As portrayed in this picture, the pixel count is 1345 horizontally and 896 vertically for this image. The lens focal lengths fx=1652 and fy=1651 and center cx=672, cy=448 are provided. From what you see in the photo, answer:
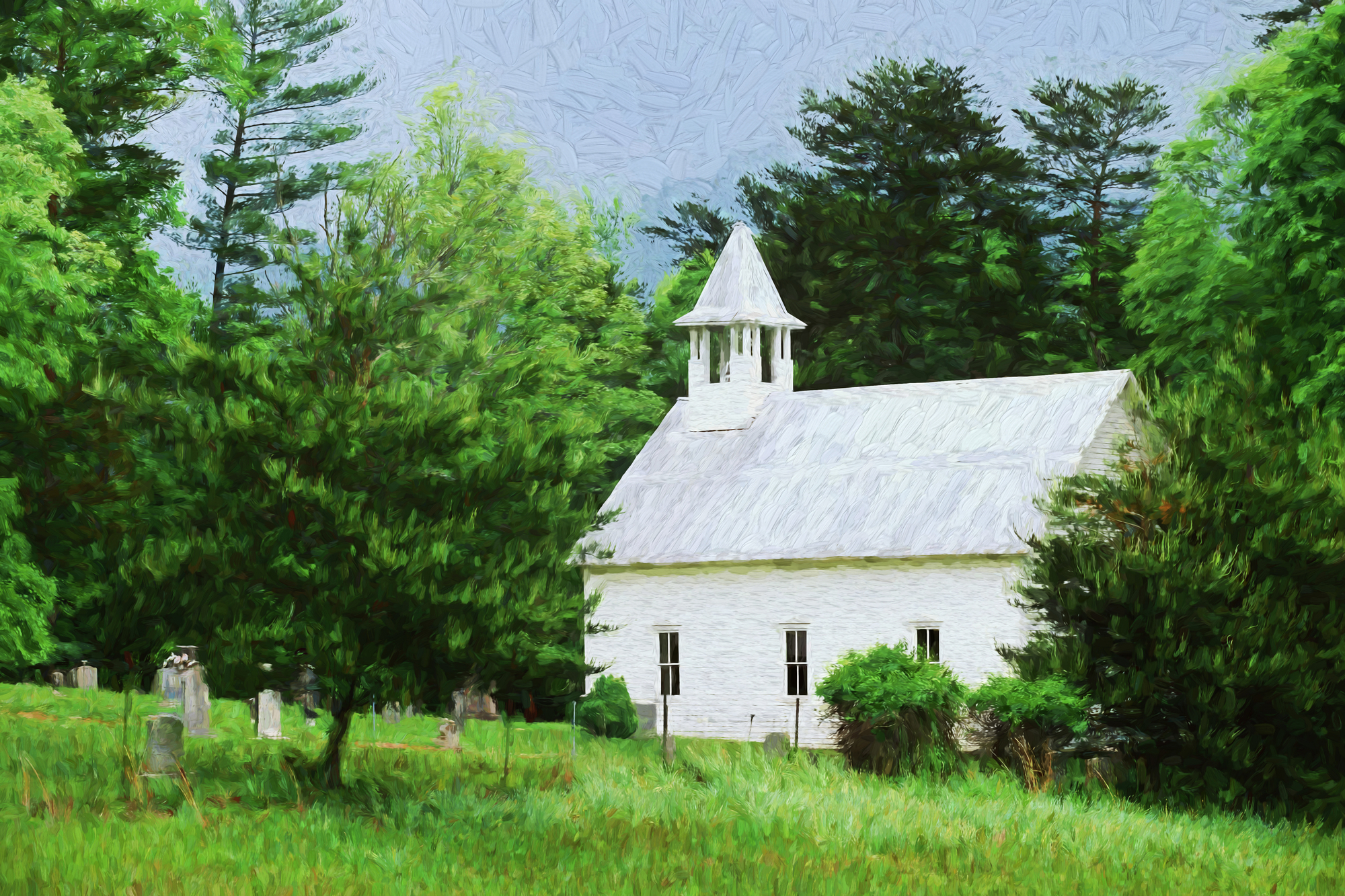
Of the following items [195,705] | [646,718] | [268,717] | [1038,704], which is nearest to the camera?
[1038,704]

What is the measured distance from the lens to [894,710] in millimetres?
25188

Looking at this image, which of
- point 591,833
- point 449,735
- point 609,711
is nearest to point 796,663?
point 609,711

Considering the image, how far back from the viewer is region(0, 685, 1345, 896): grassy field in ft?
45.0

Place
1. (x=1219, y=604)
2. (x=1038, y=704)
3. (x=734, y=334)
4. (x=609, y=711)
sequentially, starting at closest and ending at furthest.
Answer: (x=1219, y=604) < (x=1038, y=704) < (x=609, y=711) < (x=734, y=334)

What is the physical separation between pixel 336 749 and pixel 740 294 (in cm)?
2268

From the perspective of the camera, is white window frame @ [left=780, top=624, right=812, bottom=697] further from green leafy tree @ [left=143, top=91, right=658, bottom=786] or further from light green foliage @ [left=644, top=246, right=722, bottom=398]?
light green foliage @ [left=644, top=246, right=722, bottom=398]

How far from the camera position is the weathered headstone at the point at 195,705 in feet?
86.0

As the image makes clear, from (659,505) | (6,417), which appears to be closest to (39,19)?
(6,417)

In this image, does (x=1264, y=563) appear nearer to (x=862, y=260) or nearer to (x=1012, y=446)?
(x=1012, y=446)

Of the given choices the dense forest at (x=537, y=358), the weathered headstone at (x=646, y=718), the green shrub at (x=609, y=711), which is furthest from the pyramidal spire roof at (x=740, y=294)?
the weathered headstone at (x=646, y=718)

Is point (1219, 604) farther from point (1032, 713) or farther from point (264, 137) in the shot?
point (264, 137)

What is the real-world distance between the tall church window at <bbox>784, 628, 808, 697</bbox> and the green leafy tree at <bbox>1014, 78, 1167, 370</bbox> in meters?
19.7

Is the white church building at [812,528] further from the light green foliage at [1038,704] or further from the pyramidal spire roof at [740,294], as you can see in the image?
the light green foliage at [1038,704]

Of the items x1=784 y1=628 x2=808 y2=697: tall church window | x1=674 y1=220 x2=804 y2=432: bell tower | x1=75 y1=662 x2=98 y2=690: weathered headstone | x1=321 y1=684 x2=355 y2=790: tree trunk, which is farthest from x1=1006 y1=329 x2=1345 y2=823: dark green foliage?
x1=75 y1=662 x2=98 y2=690: weathered headstone
